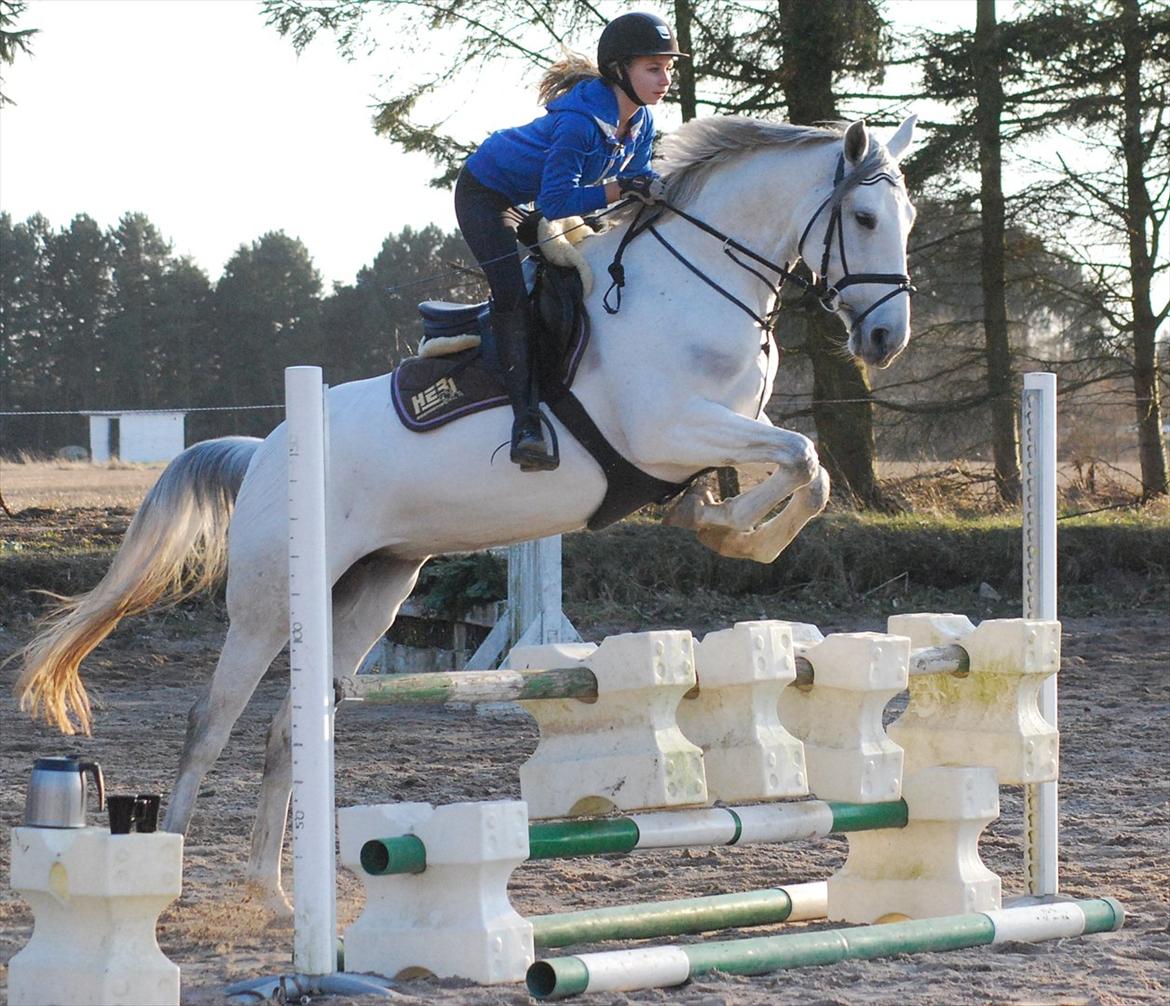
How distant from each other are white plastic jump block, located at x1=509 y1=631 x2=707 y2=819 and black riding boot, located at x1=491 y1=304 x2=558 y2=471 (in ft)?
1.87

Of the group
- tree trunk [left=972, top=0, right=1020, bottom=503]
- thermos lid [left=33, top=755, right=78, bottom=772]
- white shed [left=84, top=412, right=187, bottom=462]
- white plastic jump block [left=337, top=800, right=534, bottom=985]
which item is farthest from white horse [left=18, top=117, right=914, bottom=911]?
white shed [left=84, top=412, right=187, bottom=462]

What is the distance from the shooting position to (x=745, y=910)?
3.78 metres

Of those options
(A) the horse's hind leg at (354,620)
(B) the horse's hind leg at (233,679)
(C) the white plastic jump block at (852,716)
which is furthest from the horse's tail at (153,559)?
(C) the white plastic jump block at (852,716)

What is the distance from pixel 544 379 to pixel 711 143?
2.75 ft

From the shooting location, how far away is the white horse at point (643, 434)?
392cm

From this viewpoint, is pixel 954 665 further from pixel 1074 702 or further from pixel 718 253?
pixel 1074 702

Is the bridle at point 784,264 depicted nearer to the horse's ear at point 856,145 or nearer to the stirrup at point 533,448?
the horse's ear at point 856,145

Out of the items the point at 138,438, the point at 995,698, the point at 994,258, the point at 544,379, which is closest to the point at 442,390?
the point at 544,379

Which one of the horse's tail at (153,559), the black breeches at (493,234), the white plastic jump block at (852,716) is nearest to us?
the white plastic jump block at (852,716)

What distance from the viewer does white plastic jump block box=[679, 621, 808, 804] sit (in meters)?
3.47

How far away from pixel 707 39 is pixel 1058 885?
10.2 m

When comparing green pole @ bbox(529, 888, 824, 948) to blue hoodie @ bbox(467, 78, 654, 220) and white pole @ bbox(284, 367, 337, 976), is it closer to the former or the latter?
white pole @ bbox(284, 367, 337, 976)

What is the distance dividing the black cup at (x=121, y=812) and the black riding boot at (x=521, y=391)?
1333 mm

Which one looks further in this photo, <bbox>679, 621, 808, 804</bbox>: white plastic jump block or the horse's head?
the horse's head
